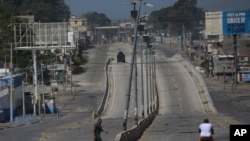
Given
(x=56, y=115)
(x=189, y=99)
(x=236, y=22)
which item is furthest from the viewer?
(x=236, y=22)

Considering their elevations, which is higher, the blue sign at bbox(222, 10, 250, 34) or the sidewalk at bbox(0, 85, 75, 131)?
the blue sign at bbox(222, 10, 250, 34)

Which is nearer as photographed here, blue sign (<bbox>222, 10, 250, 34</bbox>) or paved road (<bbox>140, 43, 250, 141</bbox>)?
paved road (<bbox>140, 43, 250, 141</bbox>)

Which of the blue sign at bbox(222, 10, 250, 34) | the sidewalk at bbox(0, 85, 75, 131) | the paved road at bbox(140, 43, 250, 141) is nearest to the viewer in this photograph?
the sidewalk at bbox(0, 85, 75, 131)

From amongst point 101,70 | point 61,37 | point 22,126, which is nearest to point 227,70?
point 101,70

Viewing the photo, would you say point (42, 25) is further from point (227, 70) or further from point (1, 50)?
point (227, 70)

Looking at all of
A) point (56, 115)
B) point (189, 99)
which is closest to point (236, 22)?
point (189, 99)

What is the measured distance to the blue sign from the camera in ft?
417

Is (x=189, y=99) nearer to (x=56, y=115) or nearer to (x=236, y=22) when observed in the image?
(x=56, y=115)

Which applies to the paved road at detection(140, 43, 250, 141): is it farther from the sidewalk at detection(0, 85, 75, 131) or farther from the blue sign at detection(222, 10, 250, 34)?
the sidewalk at detection(0, 85, 75, 131)

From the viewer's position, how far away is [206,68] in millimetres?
171000

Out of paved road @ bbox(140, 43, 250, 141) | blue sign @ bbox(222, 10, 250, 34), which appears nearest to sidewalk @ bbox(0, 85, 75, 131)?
paved road @ bbox(140, 43, 250, 141)

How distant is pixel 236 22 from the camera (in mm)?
130000

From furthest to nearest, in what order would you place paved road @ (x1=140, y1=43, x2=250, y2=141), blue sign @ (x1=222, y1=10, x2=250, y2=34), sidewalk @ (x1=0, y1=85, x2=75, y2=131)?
blue sign @ (x1=222, y1=10, x2=250, y2=34) < paved road @ (x1=140, y1=43, x2=250, y2=141) < sidewalk @ (x1=0, y1=85, x2=75, y2=131)

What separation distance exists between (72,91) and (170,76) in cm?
1935
